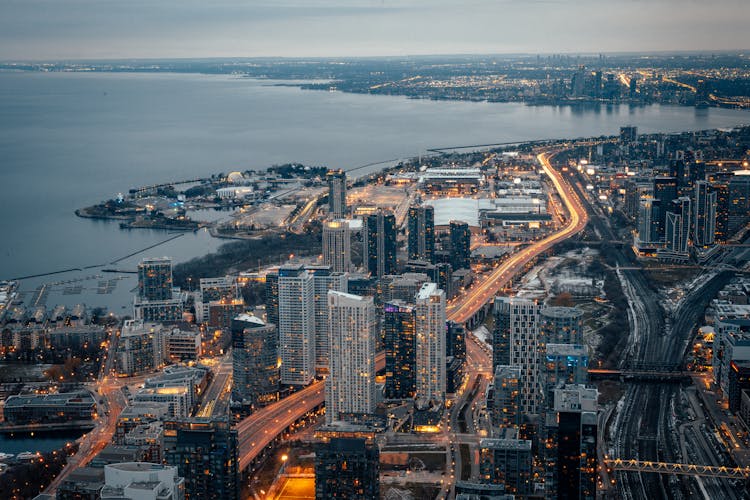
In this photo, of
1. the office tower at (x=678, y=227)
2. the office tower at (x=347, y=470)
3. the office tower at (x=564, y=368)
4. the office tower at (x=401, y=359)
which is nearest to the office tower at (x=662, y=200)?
the office tower at (x=678, y=227)

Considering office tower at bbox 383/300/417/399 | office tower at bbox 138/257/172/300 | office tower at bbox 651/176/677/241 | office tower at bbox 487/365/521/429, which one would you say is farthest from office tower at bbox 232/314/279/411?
office tower at bbox 651/176/677/241

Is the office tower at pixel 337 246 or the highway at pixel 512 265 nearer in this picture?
the highway at pixel 512 265

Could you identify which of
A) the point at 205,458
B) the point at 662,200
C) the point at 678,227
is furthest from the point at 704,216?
the point at 205,458

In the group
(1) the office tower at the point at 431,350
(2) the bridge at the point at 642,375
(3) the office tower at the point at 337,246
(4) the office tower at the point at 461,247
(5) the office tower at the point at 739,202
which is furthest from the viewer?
(5) the office tower at the point at 739,202

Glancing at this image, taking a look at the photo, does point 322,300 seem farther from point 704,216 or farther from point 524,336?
point 704,216

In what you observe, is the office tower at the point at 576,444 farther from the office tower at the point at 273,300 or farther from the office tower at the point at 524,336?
the office tower at the point at 273,300

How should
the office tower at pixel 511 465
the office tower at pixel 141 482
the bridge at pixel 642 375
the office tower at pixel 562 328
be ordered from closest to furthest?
the office tower at pixel 141 482
the office tower at pixel 511 465
the office tower at pixel 562 328
the bridge at pixel 642 375
